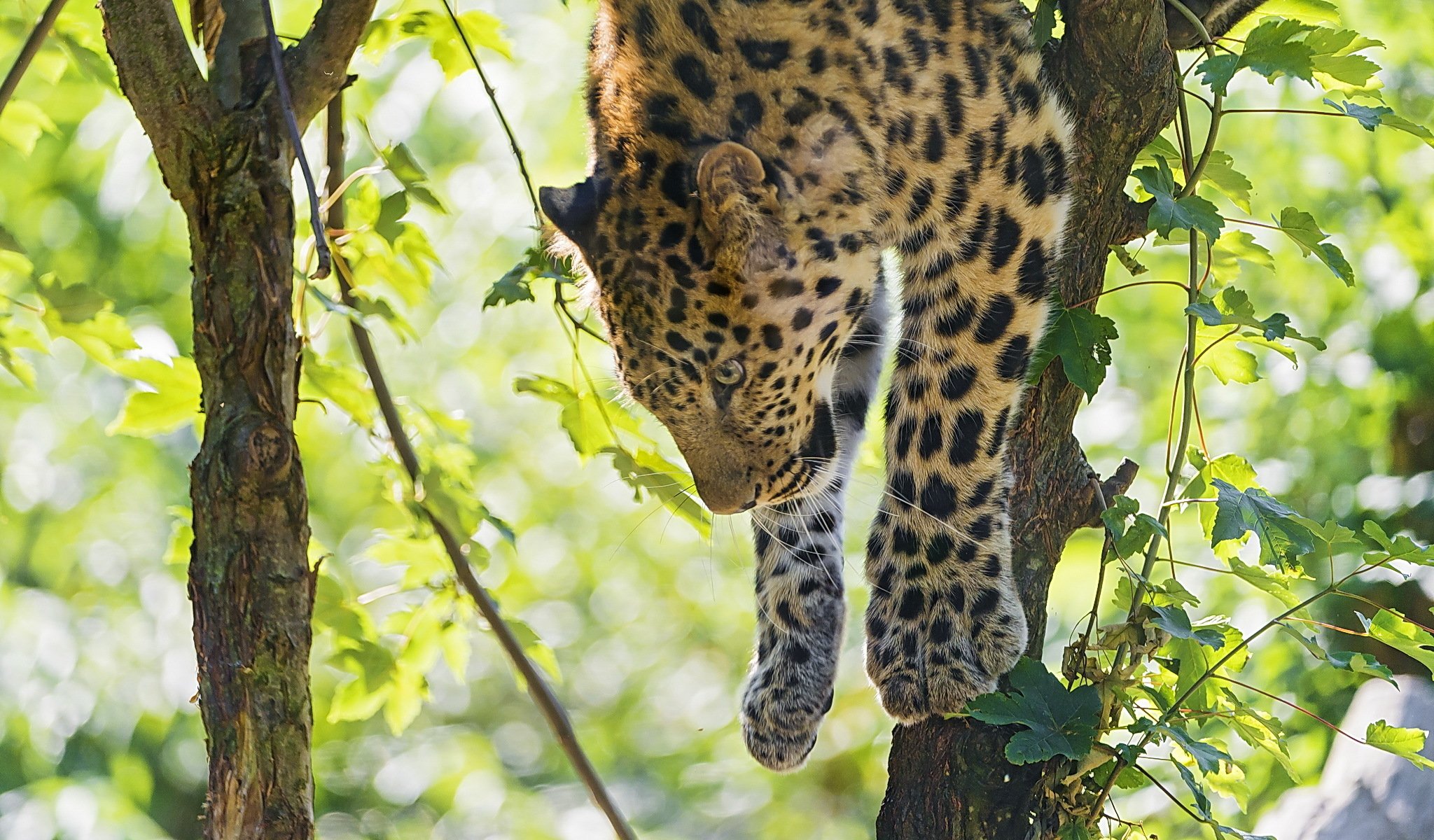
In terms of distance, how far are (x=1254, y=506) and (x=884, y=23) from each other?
1273 millimetres

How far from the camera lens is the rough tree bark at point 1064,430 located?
99.4 inches

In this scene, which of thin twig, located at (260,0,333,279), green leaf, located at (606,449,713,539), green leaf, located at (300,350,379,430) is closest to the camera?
thin twig, located at (260,0,333,279)

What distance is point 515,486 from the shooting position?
924 centimetres

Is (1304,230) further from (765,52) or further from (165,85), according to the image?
(165,85)

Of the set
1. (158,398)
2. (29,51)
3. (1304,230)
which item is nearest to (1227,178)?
(1304,230)

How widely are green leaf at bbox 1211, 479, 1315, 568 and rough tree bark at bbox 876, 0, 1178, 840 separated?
48 centimetres

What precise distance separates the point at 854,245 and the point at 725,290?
30cm

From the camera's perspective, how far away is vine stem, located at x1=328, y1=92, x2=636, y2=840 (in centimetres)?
244

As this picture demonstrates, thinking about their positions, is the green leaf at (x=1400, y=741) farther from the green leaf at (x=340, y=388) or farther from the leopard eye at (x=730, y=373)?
the green leaf at (x=340, y=388)

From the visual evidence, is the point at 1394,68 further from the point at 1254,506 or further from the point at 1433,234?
the point at 1254,506

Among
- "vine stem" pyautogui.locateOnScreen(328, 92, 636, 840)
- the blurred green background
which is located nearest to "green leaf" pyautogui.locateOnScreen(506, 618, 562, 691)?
"vine stem" pyautogui.locateOnScreen(328, 92, 636, 840)

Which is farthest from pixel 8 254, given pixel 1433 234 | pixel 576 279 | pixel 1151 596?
pixel 1433 234

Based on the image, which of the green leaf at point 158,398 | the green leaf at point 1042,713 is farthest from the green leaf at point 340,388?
the green leaf at point 1042,713

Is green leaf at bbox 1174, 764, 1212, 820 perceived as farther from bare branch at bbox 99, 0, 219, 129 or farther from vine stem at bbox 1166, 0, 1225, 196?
bare branch at bbox 99, 0, 219, 129
